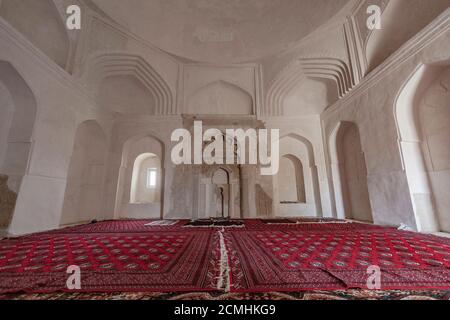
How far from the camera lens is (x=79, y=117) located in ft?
17.1

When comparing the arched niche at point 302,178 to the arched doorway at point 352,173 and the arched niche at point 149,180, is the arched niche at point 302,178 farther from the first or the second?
the arched niche at point 149,180

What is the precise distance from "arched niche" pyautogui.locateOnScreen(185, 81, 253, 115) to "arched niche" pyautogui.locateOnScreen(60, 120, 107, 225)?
3.48 m

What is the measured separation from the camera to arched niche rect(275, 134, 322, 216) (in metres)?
6.85

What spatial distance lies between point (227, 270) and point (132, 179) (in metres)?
6.54

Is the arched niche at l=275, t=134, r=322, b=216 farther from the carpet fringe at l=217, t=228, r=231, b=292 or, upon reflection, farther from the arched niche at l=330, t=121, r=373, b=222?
the carpet fringe at l=217, t=228, r=231, b=292

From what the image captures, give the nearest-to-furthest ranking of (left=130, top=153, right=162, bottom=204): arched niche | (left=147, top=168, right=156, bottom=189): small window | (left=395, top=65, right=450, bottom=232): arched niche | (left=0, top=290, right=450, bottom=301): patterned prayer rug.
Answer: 1. (left=0, top=290, right=450, bottom=301): patterned prayer rug
2. (left=395, top=65, right=450, bottom=232): arched niche
3. (left=130, top=153, right=162, bottom=204): arched niche
4. (left=147, top=168, right=156, bottom=189): small window

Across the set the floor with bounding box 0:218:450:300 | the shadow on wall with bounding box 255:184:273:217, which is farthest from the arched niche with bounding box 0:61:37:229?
the shadow on wall with bounding box 255:184:273:217

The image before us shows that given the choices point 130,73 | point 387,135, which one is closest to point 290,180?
point 387,135

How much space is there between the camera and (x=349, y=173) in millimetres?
6340

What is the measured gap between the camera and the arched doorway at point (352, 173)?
5727 millimetres

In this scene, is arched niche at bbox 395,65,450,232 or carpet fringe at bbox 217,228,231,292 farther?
arched niche at bbox 395,65,450,232

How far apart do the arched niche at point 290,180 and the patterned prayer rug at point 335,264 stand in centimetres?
475

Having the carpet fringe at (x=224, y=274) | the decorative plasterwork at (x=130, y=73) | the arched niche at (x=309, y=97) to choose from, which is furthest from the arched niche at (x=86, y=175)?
the arched niche at (x=309, y=97)
